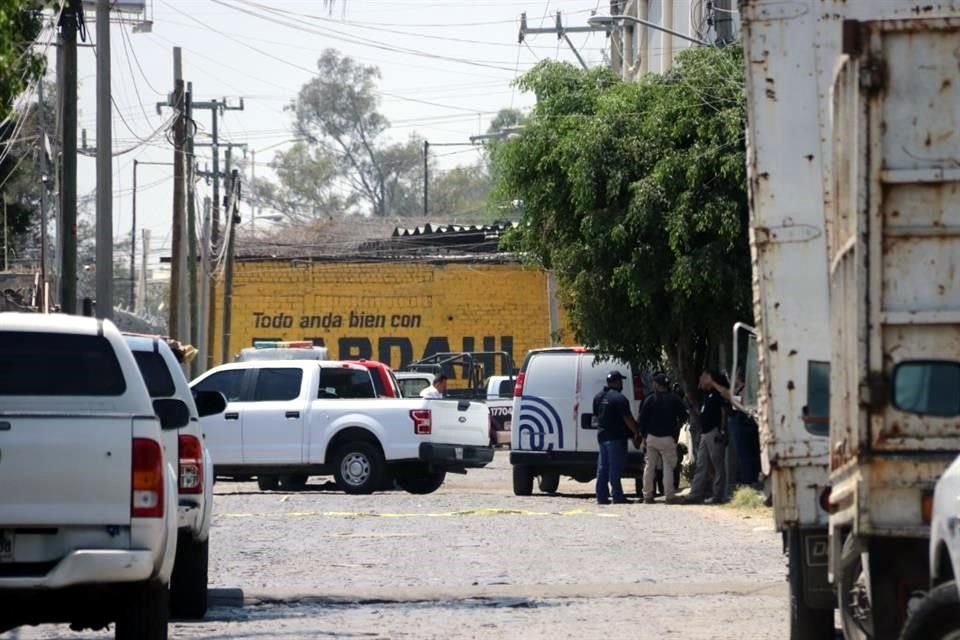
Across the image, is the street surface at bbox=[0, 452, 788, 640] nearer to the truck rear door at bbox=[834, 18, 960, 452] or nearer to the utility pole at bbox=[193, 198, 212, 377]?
the truck rear door at bbox=[834, 18, 960, 452]

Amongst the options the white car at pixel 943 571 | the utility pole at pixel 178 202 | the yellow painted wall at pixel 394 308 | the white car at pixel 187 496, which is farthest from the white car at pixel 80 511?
the yellow painted wall at pixel 394 308

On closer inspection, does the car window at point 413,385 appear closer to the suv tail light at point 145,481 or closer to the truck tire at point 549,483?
the truck tire at point 549,483

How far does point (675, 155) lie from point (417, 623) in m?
13.4

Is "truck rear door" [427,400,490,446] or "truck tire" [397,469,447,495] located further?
"truck tire" [397,469,447,495]

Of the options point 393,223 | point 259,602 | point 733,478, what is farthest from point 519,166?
point 393,223

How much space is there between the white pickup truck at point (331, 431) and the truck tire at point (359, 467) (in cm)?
1

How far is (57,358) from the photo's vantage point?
922 cm

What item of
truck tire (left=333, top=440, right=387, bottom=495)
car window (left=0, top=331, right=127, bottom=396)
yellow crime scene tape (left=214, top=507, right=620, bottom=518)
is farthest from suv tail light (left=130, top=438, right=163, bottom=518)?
truck tire (left=333, top=440, right=387, bottom=495)

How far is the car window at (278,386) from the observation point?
25750mm

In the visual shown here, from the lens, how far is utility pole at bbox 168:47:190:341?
36.7 meters

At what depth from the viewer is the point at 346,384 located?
26.2 metres

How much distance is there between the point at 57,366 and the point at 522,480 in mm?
17243

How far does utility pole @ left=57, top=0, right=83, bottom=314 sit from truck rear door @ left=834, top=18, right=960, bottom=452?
18687 mm

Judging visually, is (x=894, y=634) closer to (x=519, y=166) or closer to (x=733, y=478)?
(x=733, y=478)
